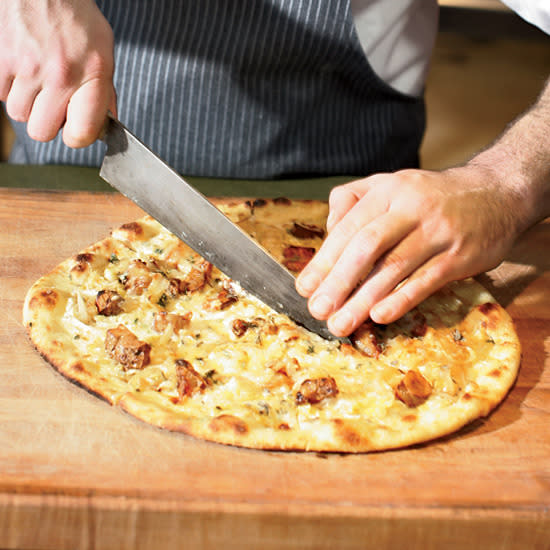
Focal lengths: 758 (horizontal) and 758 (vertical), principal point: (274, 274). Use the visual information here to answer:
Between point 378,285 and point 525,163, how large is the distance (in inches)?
22.9

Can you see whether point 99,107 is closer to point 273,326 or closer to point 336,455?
point 273,326

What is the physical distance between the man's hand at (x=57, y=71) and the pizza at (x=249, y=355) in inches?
13.5

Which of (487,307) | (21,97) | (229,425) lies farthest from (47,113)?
(487,307)

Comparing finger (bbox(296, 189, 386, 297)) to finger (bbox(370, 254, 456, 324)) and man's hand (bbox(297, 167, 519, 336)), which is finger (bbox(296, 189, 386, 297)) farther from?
finger (bbox(370, 254, 456, 324))

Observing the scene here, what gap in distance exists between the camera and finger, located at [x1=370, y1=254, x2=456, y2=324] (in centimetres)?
156

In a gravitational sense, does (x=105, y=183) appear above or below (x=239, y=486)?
below

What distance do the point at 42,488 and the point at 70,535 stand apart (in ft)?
0.30

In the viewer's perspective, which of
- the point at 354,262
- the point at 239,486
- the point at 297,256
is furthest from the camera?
the point at 297,256

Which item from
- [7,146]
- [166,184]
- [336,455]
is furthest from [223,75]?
[7,146]

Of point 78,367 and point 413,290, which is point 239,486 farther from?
point 413,290

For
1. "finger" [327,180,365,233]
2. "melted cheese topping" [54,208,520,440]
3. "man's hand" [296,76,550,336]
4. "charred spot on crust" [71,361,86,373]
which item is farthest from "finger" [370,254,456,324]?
"charred spot on crust" [71,361,86,373]

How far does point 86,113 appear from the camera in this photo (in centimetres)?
161

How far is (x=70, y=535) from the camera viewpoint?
49.9 inches

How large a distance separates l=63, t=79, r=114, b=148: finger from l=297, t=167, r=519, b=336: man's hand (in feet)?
1.78
